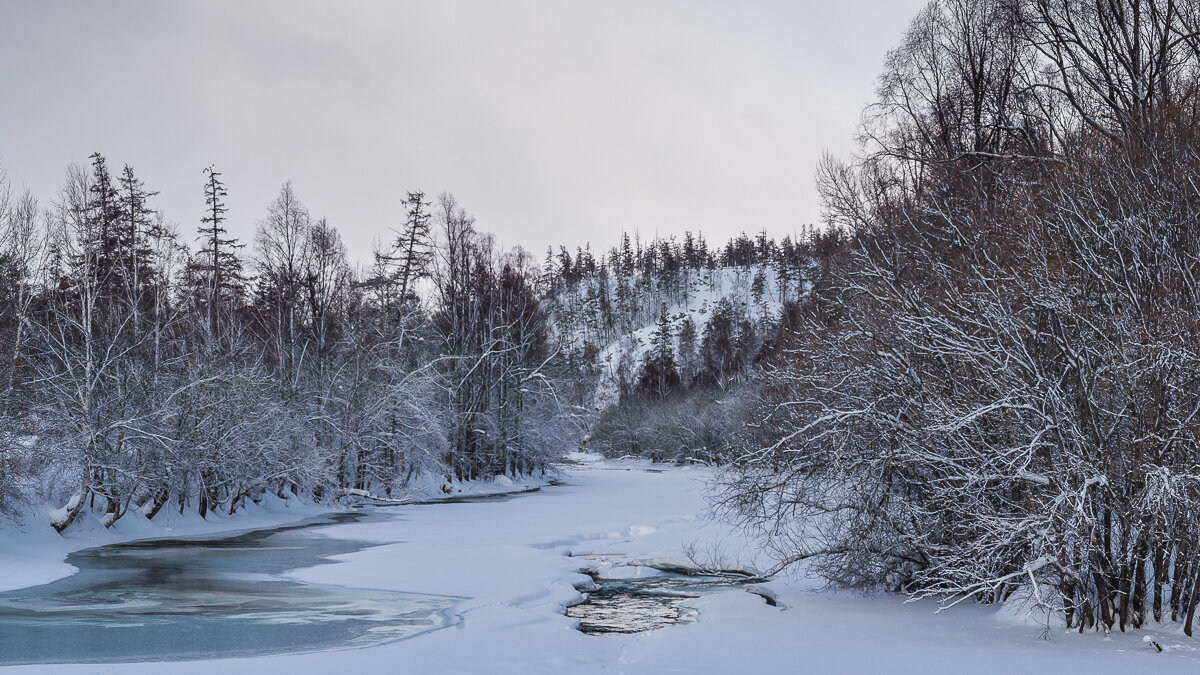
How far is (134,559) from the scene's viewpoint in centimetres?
1634

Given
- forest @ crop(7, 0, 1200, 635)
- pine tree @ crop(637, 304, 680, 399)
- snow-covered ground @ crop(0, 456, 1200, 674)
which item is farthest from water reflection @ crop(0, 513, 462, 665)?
pine tree @ crop(637, 304, 680, 399)

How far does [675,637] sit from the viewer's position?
1005 centimetres

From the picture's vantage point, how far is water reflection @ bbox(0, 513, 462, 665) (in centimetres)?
909

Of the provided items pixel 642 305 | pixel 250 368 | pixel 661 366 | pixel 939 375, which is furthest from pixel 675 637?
pixel 642 305

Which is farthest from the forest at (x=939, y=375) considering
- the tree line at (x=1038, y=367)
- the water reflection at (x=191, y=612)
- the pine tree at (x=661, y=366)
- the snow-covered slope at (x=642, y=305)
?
the snow-covered slope at (x=642, y=305)

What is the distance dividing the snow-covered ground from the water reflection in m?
0.54

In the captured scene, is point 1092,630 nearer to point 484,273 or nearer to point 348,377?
point 348,377

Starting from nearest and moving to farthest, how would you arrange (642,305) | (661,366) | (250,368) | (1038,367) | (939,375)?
(1038,367), (939,375), (250,368), (661,366), (642,305)

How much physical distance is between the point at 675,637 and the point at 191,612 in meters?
6.36

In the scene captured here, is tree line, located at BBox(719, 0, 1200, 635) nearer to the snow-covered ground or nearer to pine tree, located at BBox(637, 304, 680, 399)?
the snow-covered ground

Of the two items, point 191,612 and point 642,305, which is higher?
point 642,305

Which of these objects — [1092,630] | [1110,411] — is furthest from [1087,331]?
[1092,630]

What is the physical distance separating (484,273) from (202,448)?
20319 millimetres

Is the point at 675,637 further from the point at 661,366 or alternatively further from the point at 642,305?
the point at 642,305
